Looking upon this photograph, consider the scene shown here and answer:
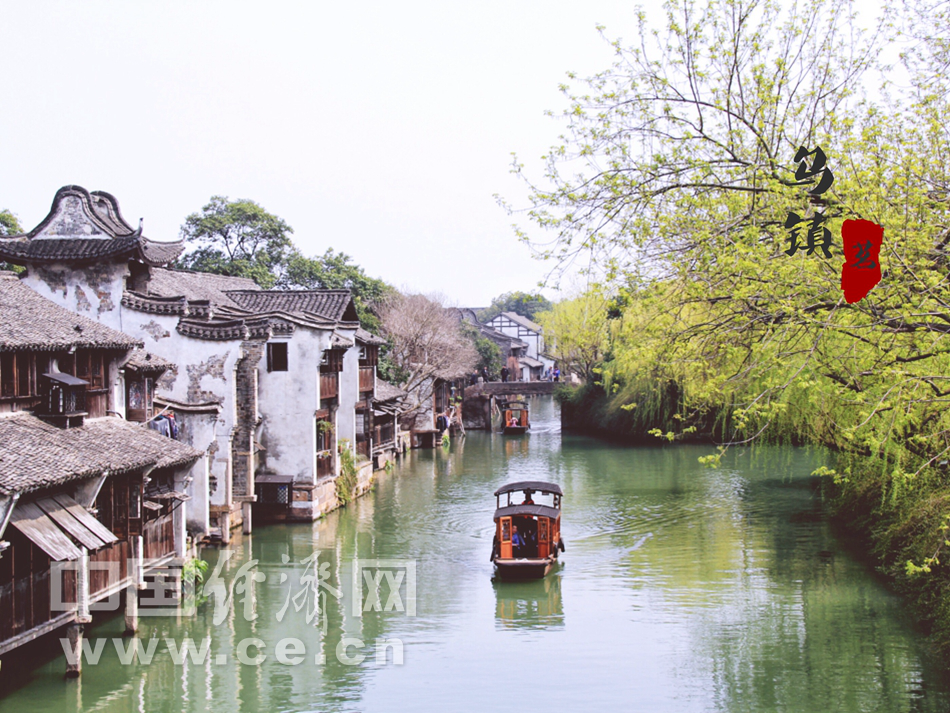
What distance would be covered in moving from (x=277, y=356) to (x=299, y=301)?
4.43 metres

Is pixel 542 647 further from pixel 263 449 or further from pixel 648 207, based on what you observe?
pixel 263 449

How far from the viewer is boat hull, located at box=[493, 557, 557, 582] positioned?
1922cm

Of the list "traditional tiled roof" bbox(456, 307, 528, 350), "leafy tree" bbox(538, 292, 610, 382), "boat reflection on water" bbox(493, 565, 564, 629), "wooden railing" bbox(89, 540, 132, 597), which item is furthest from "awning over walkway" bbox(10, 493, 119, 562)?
"traditional tiled roof" bbox(456, 307, 528, 350)

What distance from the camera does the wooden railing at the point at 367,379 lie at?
1325 inches

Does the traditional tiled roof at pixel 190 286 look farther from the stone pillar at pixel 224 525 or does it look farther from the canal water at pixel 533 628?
the canal water at pixel 533 628

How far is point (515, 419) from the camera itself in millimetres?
53844

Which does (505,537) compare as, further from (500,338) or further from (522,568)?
(500,338)

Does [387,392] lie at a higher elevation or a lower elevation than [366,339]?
lower

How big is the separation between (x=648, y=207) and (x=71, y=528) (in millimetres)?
8695

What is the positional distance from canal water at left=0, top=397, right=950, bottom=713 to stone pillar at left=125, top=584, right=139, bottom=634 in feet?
1.03

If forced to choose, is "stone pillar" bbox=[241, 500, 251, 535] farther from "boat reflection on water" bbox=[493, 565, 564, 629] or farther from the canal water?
"boat reflection on water" bbox=[493, 565, 564, 629]

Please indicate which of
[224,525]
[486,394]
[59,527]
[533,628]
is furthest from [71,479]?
[486,394]

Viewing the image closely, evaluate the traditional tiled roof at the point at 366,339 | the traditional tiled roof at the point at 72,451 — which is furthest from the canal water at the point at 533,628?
the traditional tiled roof at the point at 366,339

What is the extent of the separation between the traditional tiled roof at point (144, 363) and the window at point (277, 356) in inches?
269
